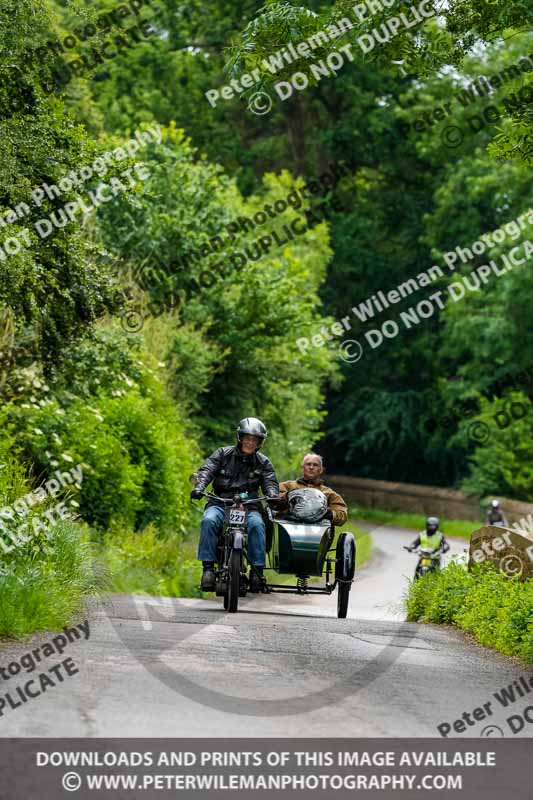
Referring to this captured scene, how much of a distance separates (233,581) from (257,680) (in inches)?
185

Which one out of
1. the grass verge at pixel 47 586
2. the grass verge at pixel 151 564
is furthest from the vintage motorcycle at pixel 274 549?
the grass verge at pixel 151 564

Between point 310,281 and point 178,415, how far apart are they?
1944 cm

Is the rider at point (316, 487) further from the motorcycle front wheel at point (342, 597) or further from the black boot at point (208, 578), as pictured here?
the black boot at point (208, 578)

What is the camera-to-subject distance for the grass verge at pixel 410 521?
44156 millimetres

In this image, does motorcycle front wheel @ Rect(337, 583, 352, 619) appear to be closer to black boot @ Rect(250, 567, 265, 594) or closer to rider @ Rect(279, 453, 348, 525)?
rider @ Rect(279, 453, 348, 525)

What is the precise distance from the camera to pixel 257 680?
860 centimetres

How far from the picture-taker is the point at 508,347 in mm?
45031

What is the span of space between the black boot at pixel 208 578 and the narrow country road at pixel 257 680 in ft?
0.97

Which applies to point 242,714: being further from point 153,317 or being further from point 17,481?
point 153,317

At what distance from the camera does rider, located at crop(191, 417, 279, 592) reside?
43.9 ft

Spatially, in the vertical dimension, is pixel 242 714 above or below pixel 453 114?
below

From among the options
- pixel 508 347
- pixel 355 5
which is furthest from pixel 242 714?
pixel 508 347

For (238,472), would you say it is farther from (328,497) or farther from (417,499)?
(417,499)

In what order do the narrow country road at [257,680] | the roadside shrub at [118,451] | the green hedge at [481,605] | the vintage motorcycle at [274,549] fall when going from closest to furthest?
the narrow country road at [257,680], the green hedge at [481,605], the vintage motorcycle at [274,549], the roadside shrub at [118,451]
